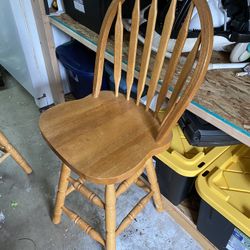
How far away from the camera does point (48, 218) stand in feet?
3.98

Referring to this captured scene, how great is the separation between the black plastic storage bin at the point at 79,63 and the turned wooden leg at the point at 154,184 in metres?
0.61

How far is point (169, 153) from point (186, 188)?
191 mm

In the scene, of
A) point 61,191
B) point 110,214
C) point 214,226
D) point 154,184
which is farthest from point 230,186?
point 61,191

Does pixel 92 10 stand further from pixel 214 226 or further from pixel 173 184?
pixel 214 226

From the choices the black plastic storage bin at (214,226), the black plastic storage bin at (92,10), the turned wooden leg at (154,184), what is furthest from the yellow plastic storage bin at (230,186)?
the black plastic storage bin at (92,10)

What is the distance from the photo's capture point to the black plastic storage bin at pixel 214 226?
0.96 meters

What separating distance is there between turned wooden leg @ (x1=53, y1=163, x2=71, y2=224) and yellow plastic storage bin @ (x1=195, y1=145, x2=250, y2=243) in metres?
0.47

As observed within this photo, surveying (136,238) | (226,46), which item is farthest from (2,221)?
(226,46)

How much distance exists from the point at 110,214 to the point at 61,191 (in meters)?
0.26

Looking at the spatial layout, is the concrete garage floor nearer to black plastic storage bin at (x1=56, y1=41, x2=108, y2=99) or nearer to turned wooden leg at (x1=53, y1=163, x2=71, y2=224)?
turned wooden leg at (x1=53, y1=163, x2=71, y2=224)

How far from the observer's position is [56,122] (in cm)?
89

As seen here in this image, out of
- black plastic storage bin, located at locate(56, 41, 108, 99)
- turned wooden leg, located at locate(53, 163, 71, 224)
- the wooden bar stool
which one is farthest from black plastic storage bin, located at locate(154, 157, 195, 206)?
black plastic storage bin, located at locate(56, 41, 108, 99)

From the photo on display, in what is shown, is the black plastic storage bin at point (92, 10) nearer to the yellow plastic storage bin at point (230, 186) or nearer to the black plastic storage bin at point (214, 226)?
the yellow plastic storage bin at point (230, 186)

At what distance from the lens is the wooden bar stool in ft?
2.36
